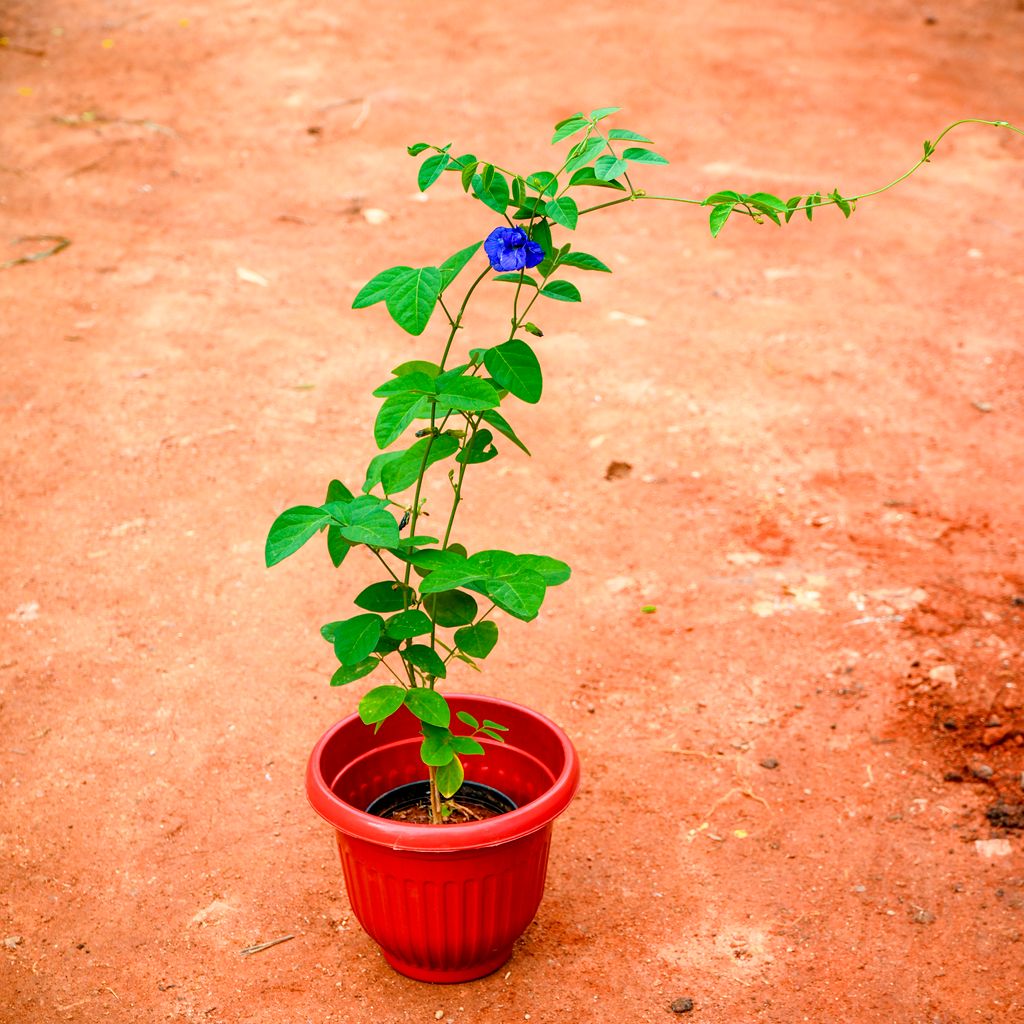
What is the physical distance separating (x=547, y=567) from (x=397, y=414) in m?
0.36

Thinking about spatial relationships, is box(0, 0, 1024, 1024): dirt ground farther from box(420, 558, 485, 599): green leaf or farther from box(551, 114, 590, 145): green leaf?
box(551, 114, 590, 145): green leaf

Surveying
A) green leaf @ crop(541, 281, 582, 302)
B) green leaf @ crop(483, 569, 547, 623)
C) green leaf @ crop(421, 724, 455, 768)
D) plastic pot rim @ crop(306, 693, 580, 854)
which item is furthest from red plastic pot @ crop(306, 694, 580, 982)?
green leaf @ crop(541, 281, 582, 302)

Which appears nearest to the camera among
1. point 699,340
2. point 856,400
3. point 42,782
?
point 42,782

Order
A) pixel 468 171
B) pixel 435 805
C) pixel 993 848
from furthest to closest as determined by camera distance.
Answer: pixel 993 848 < pixel 435 805 < pixel 468 171

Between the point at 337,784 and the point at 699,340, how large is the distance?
312 centimetres

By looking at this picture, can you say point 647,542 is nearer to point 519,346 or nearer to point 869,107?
Result: point 519,346

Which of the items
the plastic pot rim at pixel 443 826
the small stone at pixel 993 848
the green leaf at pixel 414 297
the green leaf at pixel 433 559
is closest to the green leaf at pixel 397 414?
the green leaf at pixel 414 297

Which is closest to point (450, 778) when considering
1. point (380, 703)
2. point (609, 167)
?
point (380, 703)

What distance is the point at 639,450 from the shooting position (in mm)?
4035

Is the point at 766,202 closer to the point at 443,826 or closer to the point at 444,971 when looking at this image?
the point at 443,826

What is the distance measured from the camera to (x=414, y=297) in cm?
169

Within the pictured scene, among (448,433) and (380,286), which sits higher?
(380,286)

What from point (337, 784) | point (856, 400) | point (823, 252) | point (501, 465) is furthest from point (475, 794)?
point (823, 252)

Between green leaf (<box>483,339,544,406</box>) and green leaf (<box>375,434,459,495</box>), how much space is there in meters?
0.16
